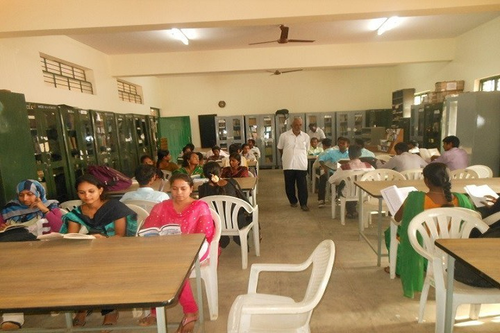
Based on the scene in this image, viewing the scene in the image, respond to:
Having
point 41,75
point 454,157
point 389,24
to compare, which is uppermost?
point 389,24

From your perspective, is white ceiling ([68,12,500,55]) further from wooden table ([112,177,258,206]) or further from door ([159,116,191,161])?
door ([159,116,191,161])

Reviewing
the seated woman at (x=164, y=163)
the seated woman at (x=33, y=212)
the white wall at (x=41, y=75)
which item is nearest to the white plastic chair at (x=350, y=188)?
the seated woman at (x=164, y=163)

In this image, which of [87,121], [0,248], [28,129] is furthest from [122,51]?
[0,248]

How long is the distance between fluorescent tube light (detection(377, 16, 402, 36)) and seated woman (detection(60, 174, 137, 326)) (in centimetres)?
481

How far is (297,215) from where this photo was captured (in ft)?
15.3

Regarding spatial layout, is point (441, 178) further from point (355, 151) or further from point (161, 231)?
point (355, 151)

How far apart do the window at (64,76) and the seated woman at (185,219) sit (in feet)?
11.8

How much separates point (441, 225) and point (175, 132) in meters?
8.78

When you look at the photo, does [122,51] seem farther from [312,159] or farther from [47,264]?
[47,264]

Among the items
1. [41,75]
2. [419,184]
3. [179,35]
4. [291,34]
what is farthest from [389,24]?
[41,75]

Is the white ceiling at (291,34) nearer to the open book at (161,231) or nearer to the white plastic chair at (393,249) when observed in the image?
the white plastic chair at (393,249)

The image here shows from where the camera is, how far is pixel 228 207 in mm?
2902

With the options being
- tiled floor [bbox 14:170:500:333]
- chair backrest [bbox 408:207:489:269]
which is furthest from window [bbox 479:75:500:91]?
chair backrest [bbox 408:207:489:269]

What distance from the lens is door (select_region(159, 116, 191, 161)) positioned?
31.4ft
